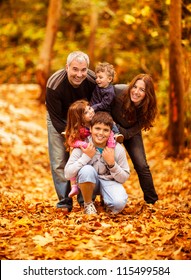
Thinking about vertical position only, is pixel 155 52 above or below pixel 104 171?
above

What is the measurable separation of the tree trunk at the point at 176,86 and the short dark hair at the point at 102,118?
4.47 m

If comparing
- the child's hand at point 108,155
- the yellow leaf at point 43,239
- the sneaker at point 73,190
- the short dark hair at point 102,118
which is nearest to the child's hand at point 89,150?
the child's hand at point 108,155

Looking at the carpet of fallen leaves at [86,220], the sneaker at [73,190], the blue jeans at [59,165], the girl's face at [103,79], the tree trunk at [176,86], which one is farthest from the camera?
the tree trunk at [176,86]

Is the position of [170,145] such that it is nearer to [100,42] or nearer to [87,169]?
[87,169]

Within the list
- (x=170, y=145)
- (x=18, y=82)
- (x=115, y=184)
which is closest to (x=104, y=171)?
(x=115, y=184)

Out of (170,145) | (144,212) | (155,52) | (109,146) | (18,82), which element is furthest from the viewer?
(18,82)

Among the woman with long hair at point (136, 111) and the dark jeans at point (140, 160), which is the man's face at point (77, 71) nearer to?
the woman with long hair at point (136, 111)

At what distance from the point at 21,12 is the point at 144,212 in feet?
56.1

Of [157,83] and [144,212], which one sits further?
[157,83]

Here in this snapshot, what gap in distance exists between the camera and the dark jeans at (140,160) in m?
6.18

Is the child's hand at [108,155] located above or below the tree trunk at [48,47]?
below

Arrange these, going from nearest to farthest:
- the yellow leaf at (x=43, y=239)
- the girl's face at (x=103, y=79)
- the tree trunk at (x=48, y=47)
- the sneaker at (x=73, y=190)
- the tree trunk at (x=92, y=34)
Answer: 1. the yellow leaf at (x=43, y=239)
2. the girl's face at (x=103, y=79)
3. the sneaker at (x=73, y=190)
4. the tree trunk at (x=48, y=47)
5. the tree trunk at (x=92, y=34)

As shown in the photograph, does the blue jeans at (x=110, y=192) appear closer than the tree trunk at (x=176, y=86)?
Yes

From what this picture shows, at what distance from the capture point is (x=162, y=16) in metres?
11.9
